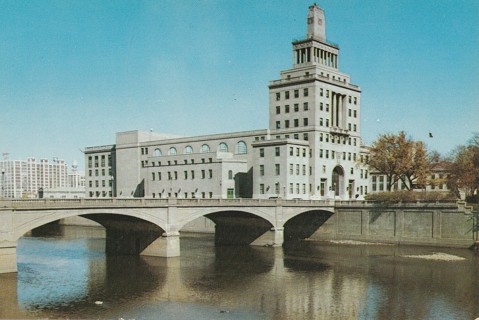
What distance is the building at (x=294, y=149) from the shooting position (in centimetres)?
11294

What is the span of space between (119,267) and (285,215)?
32.4 metres

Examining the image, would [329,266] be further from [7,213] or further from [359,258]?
[7,213]

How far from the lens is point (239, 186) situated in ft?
398

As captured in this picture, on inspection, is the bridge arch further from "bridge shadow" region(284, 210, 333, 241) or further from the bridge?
"bridge shadow" region(284, 210, 333, 241)

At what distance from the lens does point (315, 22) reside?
122 m

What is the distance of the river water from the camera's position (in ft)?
144

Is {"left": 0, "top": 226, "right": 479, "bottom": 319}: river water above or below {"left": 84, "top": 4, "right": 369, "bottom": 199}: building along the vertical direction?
below

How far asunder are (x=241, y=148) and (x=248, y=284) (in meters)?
72.5

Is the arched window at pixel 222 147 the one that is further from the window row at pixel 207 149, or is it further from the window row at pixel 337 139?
the window row at pixel 337 139

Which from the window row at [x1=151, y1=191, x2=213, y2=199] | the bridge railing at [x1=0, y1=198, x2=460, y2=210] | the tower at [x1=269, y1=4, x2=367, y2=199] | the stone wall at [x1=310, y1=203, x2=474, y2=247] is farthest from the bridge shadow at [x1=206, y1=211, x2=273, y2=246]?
the tower at [x1=269, y1=4, x2=367, y2=199]

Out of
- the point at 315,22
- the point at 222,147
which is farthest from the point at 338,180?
the point at 315,22

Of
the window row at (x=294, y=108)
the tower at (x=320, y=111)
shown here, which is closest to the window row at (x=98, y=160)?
the tower at (x=320, y=111)

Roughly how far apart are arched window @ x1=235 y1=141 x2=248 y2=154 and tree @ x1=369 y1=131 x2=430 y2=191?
108 ft

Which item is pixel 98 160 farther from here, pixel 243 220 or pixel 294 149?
pixel 243 220
